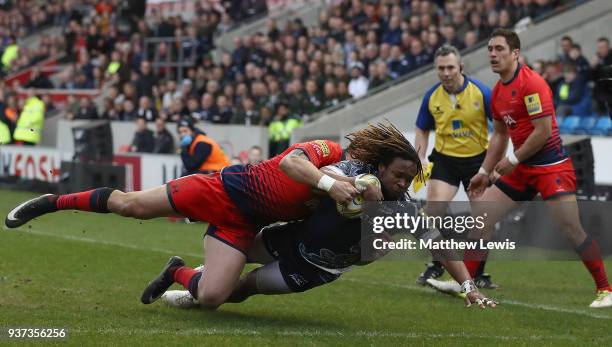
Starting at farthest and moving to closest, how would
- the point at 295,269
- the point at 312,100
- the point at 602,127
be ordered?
the point at 312,100 < the point at 602,127 < the point at 295,269

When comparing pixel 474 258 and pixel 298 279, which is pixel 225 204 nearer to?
pixel 298 279

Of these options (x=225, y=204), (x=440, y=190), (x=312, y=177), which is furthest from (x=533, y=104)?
(x=225, y=204)

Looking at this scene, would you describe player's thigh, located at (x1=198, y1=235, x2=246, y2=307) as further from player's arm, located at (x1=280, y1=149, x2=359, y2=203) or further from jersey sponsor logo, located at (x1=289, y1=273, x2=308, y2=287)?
player's arm, located at (x1=280, y1=149, x2=359, y2=203)

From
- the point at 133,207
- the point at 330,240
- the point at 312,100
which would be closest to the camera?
the point at 330,240

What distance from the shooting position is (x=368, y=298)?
349 inches

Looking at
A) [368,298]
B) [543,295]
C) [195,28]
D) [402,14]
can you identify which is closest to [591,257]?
[543,295]

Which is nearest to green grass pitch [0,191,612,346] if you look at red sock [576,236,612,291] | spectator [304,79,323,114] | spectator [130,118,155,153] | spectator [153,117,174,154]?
red sock [576,236,612,291]

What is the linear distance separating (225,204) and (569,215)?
3.22 m

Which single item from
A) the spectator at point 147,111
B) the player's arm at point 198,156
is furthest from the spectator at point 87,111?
the player's arm at point 198,156

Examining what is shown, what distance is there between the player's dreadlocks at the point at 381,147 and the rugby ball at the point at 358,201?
0.70ft

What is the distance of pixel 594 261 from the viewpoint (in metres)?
A: 8.85

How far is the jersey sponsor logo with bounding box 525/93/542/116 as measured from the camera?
28.9 feet

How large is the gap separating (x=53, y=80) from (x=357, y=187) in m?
26.9

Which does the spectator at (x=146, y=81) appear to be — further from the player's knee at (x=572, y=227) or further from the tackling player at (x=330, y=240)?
the tackling player at (x=330, y=240)
